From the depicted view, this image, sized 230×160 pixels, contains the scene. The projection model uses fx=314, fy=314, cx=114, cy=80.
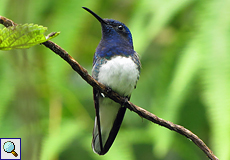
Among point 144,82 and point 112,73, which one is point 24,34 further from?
point 144,82

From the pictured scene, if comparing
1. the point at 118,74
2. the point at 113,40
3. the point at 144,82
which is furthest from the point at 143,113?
the point at 144,82

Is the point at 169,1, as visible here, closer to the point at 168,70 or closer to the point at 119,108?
the point at 168,70

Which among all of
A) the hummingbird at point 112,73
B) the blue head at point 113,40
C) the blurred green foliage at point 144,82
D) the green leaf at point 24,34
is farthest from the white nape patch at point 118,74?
the green leaf at point 24,34

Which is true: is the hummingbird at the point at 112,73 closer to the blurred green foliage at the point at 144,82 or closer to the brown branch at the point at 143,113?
the blurred green foliage at the point at 144,82

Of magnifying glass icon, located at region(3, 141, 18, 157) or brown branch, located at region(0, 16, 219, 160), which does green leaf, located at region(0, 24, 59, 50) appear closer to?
brown branch, located at region(0, 16, 219, 160)

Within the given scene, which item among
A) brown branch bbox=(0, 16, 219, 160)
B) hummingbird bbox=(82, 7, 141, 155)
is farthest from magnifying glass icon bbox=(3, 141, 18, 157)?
brown branch bbox=(0, 16, 219, 160)

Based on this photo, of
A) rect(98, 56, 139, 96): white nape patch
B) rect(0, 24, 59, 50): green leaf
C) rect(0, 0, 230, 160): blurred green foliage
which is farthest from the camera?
rect(98, 56, 139, 96): white nape patch
